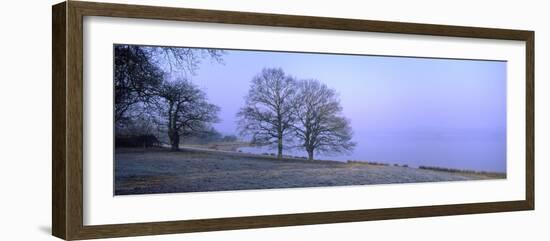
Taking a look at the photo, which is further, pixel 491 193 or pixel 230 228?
pixel 491 193

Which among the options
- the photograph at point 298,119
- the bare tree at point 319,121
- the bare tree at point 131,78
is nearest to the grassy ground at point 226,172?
the photograph at point 298,119

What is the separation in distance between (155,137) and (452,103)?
288 cm

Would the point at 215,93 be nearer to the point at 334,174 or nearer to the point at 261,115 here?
the point at 261,115

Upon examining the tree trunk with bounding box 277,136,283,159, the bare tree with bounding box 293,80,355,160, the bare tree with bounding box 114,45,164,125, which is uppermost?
the bare tree with bounding box 114,45,164,125

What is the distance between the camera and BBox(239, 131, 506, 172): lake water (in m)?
8.29

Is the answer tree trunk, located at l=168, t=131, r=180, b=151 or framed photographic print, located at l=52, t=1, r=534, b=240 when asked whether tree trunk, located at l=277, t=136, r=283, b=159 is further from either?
tree trunk, located at l=168, t=131, r=180, b=151

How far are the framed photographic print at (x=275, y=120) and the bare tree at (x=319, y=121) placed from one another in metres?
0.01

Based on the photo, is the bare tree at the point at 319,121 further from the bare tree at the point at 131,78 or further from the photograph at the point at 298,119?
the bare tree at the point at 131,78

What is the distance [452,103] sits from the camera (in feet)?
28.6

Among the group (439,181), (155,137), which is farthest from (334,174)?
(155,137)

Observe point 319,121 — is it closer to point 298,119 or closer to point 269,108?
point 298,119

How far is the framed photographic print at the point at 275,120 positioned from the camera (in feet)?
23.3

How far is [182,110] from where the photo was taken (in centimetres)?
757

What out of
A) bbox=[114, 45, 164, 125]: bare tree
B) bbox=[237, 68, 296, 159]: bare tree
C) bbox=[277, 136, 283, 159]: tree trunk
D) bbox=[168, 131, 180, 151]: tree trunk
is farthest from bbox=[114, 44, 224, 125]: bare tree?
bbox=[277, 136, 283, 159]: tree trunk
